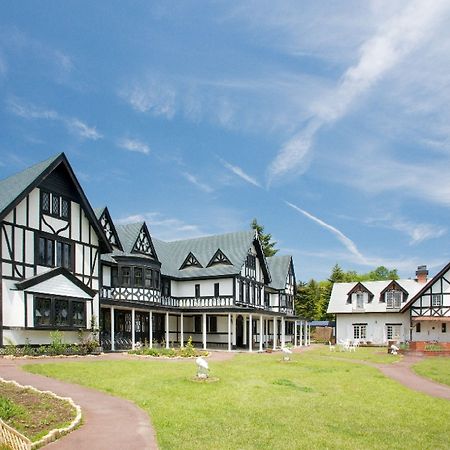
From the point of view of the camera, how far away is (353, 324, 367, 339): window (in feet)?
169

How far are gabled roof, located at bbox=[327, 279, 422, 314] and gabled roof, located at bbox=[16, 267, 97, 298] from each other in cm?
3076

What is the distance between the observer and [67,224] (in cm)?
2777

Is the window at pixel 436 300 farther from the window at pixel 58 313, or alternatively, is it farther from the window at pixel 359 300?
the window at pixel 58 313

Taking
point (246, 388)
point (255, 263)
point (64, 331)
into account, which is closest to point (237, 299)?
point (255, 263)

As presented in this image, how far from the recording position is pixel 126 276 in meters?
35.3

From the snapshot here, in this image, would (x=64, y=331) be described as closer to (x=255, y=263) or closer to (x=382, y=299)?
(x=255, y=263)

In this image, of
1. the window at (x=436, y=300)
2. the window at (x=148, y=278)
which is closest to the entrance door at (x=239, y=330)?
the window at (x=148, y=278)

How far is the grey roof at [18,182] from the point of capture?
23.9 m

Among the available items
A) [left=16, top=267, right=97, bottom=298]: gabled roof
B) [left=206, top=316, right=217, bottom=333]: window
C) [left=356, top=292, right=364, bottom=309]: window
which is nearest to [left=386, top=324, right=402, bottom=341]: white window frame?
[left=356, top=292, right=364, bottom=309]: window

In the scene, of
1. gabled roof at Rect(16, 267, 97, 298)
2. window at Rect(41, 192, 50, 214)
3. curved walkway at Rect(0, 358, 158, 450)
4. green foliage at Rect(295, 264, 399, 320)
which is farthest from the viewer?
green foliage at Rect(295, 264, 399, 320)

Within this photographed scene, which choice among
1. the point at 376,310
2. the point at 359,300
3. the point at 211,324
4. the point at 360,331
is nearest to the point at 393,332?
the point at 376,310

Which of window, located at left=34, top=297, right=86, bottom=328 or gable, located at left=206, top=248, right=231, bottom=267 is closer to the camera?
window, located at left=34, top=297, right=86, bottom=328

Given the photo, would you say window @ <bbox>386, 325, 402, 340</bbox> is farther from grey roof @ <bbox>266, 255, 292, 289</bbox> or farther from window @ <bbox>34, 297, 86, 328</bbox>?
window @ <bbox>34, 297, 86, 328</bbox>

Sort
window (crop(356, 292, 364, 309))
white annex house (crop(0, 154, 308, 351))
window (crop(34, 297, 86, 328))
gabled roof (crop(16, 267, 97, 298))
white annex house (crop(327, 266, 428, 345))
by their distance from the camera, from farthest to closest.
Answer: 1. window (crop(356, 292, 364, 309))
2. white annex house (crop(327, 266, 428, 345))
3. window (crop(34, 297, 86, 328))
4. white annex house (crop(0, 154, 308, 351))
5. gabled roof (crop(16, 267, 97, 298))
